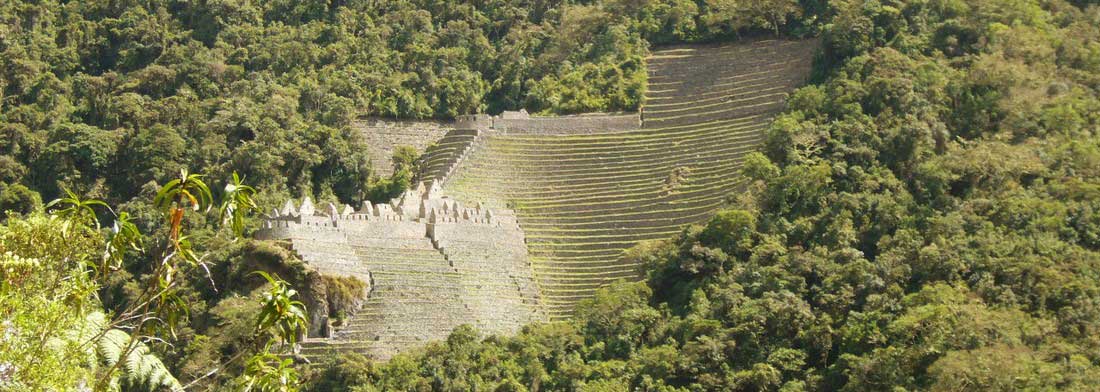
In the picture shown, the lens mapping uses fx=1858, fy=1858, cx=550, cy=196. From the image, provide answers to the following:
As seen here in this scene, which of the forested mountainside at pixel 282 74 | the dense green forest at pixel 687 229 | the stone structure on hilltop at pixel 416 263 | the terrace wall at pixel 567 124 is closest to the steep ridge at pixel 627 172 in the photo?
the terrace wall at pixel 567 124

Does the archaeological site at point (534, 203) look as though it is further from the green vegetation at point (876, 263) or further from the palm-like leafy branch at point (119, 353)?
the palm-like leafy branch at point (119, 353)

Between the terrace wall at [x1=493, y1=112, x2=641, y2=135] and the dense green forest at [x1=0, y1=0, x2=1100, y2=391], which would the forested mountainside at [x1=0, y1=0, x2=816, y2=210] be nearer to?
the dense green forest at [x1=0, y1=0, x2=1100, y2=391]

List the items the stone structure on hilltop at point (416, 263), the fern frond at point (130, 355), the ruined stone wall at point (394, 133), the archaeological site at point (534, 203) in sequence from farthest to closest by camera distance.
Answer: the ruined stone wall at point (394, 133) < the archaeological site at point (534, 203) < the stone structure on hilltop at point (416, 263) < the fern frond at point (130, 355)

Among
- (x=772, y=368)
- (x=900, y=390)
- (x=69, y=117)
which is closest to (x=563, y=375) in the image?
(x=772, y=368)

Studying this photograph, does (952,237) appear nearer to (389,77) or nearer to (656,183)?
(656,183)

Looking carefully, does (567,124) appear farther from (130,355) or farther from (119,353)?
(119,353)

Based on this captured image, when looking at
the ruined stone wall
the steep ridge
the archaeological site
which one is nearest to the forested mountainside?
the ruined stone wall
